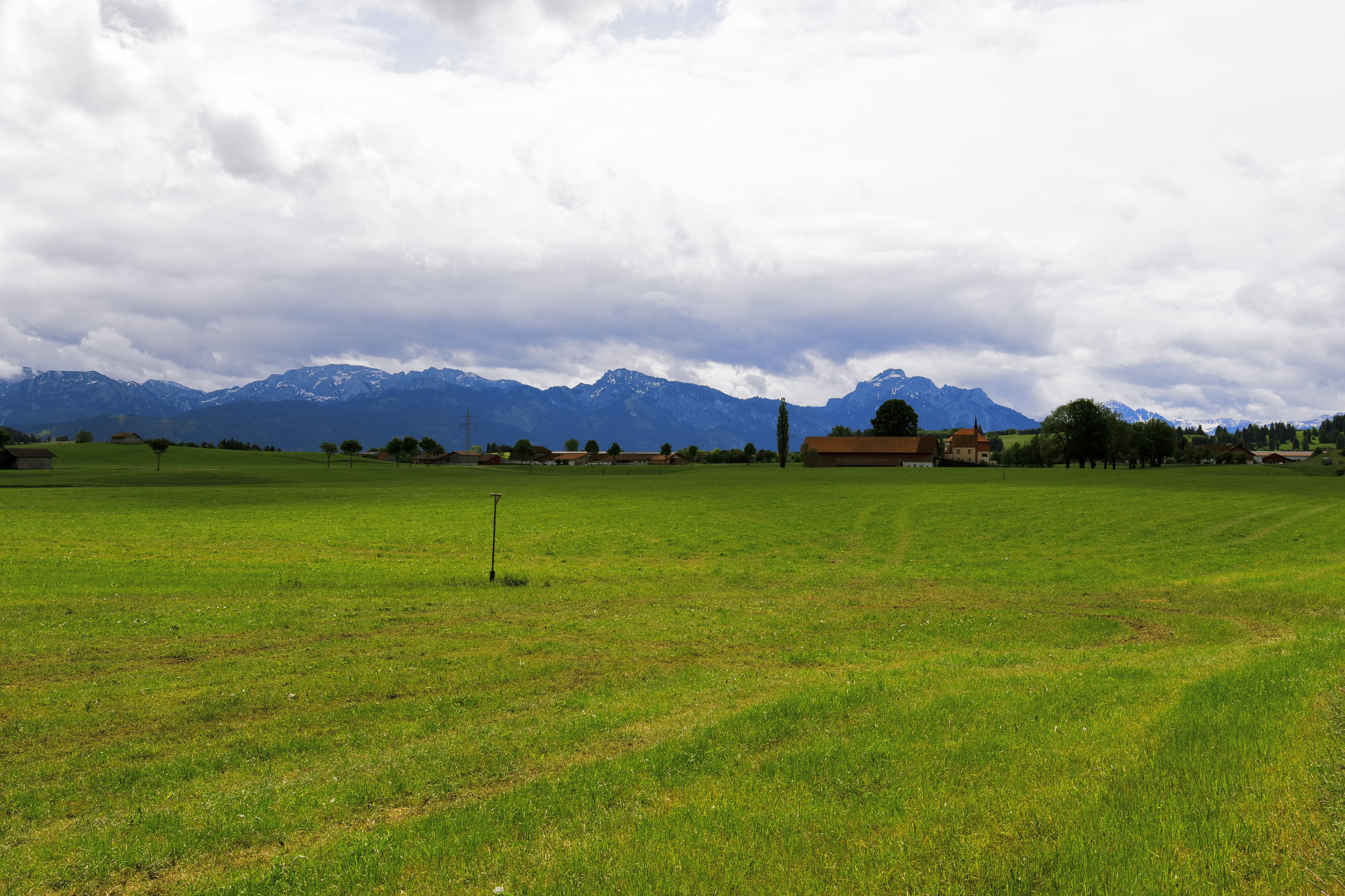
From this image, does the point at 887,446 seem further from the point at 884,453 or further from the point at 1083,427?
the point at 1083,427

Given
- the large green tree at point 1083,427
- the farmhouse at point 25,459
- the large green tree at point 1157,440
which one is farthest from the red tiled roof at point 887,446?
the farmhouse at point 25,459

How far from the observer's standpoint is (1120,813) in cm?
852

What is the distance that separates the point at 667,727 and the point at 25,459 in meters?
211

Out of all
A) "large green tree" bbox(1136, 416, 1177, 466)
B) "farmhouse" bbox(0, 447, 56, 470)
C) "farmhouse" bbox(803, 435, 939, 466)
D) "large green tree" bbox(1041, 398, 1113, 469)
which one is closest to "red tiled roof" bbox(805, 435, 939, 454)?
"farmhouse" bbox(803, 435, 939, 466)

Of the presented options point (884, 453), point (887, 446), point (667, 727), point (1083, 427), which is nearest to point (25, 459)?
point (667, 727)

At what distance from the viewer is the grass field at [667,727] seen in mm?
8227

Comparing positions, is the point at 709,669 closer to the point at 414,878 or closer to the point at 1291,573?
the point at 414,878

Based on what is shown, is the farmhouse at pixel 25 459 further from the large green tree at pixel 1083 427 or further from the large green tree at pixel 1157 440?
the large green tree at pixel 1157 440

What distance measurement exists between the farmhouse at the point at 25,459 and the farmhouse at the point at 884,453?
193 m

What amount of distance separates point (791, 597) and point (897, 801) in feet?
67.1

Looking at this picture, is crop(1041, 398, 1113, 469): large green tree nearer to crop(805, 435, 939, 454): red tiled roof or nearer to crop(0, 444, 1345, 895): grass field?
crop(805, 435, 939, 454): red tiled roof

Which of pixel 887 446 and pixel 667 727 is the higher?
pixel 887 446

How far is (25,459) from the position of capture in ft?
527

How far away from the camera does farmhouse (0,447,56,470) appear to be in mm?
155125
